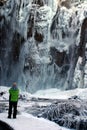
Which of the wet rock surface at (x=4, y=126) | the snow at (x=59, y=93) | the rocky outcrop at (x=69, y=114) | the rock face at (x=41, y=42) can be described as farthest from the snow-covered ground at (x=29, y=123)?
the rock face at (x=41, y=42)

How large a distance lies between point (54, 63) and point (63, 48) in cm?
145

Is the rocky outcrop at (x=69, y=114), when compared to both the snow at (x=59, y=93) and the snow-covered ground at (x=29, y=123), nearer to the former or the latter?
the snow-covered ground at (x=29, y=123)

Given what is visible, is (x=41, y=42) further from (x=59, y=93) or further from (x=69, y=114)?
(x=69, y=114)

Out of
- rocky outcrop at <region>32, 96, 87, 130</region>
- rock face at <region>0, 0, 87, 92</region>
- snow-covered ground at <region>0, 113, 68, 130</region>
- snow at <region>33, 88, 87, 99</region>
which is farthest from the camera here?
rock face at <region>0, 0, 87, 92</region>

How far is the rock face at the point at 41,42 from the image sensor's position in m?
35.8

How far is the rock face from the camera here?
35.8 meters

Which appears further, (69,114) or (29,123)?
(69,114)

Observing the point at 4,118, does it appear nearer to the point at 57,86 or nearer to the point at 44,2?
the point at 57,86

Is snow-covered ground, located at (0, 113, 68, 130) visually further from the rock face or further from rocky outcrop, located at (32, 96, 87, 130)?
the rock face

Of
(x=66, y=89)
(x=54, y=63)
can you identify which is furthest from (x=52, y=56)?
(x=66, y=89)

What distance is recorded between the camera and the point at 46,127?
56.5 ft

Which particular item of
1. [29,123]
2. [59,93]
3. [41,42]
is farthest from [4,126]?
→ [41,42]

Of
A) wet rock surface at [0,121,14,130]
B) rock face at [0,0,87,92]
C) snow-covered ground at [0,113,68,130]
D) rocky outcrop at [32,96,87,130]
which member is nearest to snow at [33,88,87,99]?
Result: rock face at [0,0,87,92]

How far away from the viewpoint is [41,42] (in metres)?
37.1
